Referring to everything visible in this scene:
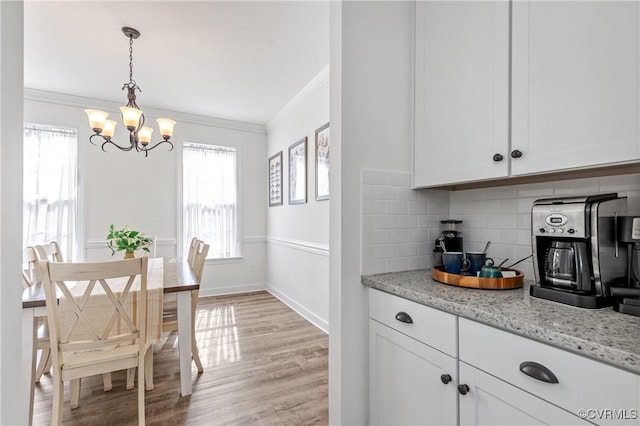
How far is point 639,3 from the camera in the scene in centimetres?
83

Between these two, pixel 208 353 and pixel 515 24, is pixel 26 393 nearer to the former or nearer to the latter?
pixel 208 353

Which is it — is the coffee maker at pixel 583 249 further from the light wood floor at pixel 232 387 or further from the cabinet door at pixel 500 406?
the light wood floor at pixel 232 387

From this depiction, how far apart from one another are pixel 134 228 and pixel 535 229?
4.39 metres

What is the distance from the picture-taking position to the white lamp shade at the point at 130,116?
7.54 feet

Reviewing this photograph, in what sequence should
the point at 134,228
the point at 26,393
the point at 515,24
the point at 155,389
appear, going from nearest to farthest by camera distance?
the point at 515,24
the point at 26,393
the point at 155,389
the point at 134,228

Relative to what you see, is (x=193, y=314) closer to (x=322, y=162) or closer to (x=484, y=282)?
(x=322, y=162)

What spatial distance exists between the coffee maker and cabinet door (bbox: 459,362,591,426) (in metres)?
0.35

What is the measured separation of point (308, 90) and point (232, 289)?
3.12 m

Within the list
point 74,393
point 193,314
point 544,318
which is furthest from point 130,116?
point 544,318

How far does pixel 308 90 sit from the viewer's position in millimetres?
3352

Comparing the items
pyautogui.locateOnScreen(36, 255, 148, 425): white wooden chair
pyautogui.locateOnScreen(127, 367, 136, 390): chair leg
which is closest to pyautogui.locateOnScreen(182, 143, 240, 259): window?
pyautogui.locateOnScreen(127, 367, 136, 390): chair leg

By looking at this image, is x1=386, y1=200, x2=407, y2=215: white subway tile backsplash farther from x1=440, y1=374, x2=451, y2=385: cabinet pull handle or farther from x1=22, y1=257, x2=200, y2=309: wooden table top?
x1=22, y1=257, x2=200, y2=309: wooden table top

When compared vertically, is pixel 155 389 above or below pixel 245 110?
below

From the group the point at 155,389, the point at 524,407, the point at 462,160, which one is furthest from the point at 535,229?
the point at 155,389
